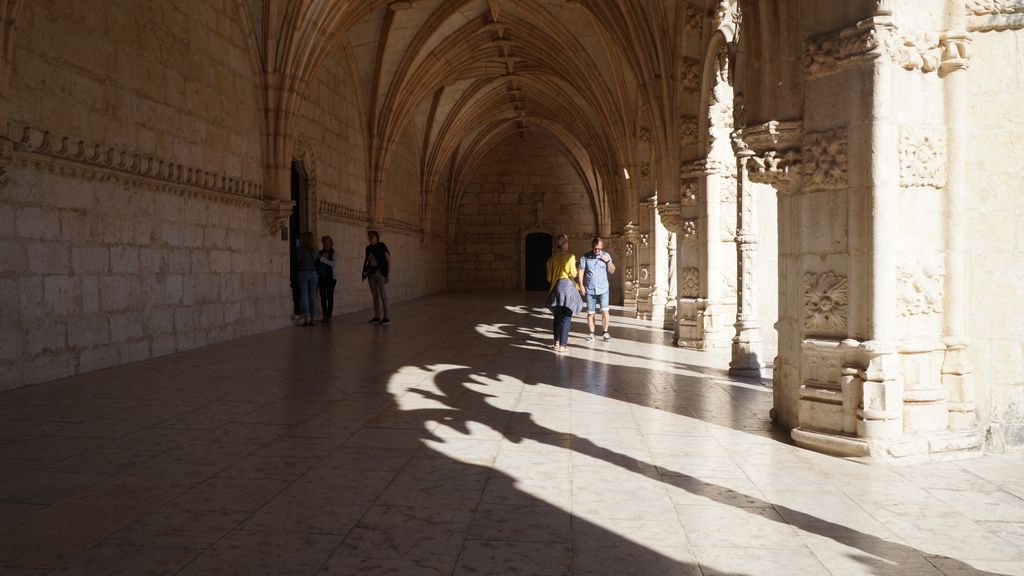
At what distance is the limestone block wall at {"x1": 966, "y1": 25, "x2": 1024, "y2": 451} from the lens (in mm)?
4086

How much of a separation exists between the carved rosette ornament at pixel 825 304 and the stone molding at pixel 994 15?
58.2 inches

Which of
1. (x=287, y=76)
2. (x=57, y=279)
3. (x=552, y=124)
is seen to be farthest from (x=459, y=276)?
(x=57, y=279)

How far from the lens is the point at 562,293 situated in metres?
8.33

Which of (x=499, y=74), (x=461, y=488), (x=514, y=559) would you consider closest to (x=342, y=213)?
(x=499, y=74)

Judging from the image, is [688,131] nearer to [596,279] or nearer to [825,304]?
[596,279]

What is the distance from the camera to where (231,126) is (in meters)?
10.1

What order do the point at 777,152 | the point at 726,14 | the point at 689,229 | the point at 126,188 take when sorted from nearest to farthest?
1. the point at 777,152
2. the point at 726,14
3. the point at 126,188
4. the point at 689,229

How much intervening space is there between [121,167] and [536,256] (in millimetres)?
23166

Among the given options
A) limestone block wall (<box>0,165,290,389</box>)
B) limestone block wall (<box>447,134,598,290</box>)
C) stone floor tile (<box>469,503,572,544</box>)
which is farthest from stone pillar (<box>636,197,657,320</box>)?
limestone block wall (<box>447,134,598,290</box>)

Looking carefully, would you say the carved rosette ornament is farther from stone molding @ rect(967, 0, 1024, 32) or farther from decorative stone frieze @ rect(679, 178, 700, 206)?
decorative stone frieze @ rect(679, 178, 700, 206)

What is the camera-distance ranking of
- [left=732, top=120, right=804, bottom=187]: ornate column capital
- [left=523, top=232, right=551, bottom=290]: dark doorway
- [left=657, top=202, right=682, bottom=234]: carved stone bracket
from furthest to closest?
[left=523, top=232, right=551, bottom=290]: dark doorway < [left=657, top=202, right=682, bottom=234]: carved stone bracket < [left=732, top=120, right=804, bottom=187]: ornate column capital

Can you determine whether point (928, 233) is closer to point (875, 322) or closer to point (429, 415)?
point (875, 322)

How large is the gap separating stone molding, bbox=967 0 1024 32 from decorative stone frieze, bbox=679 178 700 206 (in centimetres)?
449

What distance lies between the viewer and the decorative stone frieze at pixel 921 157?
394cm
